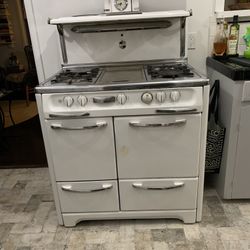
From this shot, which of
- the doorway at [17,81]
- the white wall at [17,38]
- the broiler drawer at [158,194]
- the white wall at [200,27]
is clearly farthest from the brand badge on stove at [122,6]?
the white wall at [17,38]

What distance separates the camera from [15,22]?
4.52 meters

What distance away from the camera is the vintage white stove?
1.29 meters

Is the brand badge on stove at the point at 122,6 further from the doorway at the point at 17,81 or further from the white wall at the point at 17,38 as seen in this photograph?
the white wall at the point at 17,38

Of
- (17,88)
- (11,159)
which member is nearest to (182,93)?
(11,159)

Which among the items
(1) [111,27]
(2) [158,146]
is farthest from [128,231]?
(1) [111,27]

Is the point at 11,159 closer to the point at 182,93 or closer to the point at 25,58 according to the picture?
the point at 182,93

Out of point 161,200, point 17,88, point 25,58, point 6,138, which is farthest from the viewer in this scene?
point 25,58

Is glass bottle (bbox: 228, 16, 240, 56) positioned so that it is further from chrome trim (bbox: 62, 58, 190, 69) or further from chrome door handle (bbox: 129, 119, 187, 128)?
chrome door handle (bbox: 129, 119, 187, 128)

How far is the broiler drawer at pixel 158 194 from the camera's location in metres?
1.47

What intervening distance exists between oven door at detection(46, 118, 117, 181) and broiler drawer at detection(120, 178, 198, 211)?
14cm

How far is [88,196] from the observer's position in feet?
5.00

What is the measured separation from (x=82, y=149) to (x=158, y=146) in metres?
0.41

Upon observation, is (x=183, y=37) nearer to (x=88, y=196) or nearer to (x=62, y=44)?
(x=62, y=44)

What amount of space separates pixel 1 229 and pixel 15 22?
13.0 ft
